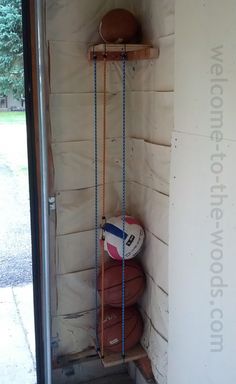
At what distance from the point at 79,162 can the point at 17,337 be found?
4.27 feet

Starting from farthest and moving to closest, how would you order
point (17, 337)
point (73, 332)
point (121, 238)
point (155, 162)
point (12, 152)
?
point (12, 152) < point (17, 337) < point (73, 332) < point (121, 238) < point (155, 162)

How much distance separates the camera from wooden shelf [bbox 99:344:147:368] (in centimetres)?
220

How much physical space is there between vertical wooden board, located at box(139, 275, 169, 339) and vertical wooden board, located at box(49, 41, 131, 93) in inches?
39.8

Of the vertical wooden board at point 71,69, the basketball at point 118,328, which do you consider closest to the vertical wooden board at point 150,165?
the vertical wooden board at point 71,69

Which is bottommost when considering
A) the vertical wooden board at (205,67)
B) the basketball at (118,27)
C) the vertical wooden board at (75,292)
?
the vertical wooden board at (75,292)

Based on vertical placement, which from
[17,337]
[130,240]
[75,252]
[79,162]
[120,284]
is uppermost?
[79,162]

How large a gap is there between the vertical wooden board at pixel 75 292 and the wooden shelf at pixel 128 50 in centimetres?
110

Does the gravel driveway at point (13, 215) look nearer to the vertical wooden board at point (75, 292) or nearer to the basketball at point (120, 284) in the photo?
the vertical wooden board at point (75, 292)

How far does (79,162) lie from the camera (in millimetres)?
2207

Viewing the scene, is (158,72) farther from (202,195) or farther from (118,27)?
(202,195)

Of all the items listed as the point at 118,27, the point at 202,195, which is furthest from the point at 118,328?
the point at 118,27

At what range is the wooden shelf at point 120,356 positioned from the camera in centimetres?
220

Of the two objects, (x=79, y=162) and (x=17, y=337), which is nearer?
(x=79, y=162)

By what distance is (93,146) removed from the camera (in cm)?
222
